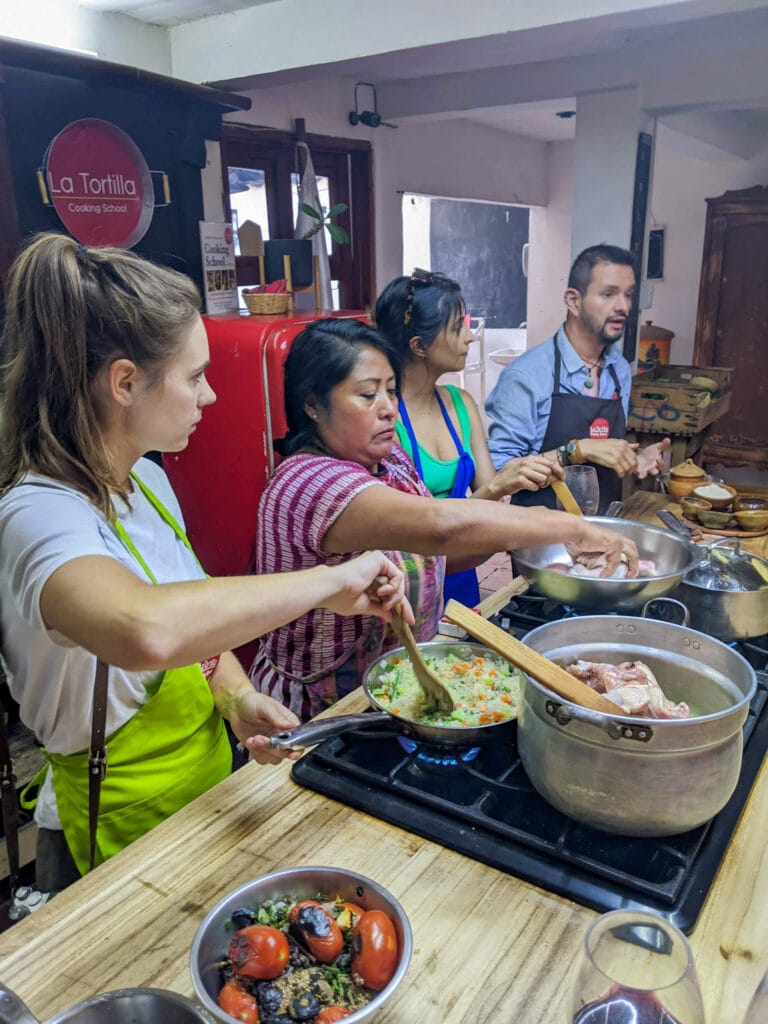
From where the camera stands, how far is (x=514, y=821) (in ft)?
3.98

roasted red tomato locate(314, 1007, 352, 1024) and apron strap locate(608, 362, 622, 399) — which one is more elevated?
apron strap locate(608, 362, 622, 399)

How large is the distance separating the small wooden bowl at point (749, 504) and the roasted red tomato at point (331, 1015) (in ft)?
8.28

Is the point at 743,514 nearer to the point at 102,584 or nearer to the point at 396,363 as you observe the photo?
the point at 396,363

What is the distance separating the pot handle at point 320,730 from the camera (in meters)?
1.24

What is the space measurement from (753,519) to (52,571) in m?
2.53

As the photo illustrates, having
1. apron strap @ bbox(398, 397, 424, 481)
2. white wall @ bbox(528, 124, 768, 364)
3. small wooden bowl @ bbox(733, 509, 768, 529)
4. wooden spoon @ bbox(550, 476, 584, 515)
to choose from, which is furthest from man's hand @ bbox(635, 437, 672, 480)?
white wall @ bbox(528, 124, 768, 364)

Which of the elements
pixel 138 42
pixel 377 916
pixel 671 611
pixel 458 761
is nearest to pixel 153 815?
pixel 458 761

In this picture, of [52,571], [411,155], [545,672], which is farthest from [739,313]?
[52,571]

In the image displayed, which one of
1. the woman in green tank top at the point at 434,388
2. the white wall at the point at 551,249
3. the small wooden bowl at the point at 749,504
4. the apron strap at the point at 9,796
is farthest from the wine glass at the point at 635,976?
the white wall at the point at 551,249

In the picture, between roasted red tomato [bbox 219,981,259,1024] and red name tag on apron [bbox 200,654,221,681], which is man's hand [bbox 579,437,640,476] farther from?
Result: roasted red tomato [bbox 219,981,259,1024]

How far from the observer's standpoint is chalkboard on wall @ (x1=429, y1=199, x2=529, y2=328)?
1016 centimetres

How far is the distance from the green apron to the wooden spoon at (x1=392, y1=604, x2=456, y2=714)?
41 centimetres

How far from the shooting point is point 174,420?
54.8 inches

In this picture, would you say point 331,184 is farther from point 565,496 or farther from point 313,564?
point 313,564
